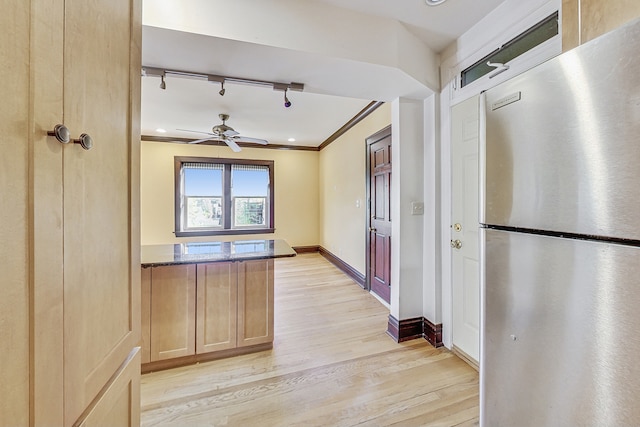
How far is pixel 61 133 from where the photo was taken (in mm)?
533

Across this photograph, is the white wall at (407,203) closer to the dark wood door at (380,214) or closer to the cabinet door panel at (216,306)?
the dark wood door at (380,214)

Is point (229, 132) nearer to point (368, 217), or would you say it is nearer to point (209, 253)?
point (209, 253)

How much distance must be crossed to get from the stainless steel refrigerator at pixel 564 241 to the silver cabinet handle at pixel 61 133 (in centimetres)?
126

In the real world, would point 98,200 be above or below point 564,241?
above

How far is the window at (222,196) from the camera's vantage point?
5.58 m

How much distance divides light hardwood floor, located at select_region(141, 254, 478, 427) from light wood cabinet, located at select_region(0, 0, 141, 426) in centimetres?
104

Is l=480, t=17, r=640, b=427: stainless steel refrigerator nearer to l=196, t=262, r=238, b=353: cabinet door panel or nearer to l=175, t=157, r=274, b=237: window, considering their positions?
l=196, t=262, r=238, b=353: cabinet door panel

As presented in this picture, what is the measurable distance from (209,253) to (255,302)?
58cm

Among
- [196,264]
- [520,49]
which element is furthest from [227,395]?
[520,49]

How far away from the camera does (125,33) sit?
799mm

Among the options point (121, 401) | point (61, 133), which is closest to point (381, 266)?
point (121, 401)

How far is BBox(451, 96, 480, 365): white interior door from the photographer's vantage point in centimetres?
204

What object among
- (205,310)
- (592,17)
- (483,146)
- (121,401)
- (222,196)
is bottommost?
(205,310)

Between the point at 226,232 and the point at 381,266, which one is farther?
the point at 226,232
